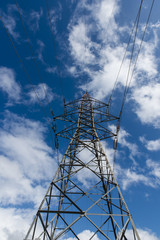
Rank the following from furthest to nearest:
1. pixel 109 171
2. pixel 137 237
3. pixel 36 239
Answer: pixel 109 171
pixel 36 239
pixel 137 237

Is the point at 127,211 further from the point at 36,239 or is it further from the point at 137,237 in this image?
the point at 36,239

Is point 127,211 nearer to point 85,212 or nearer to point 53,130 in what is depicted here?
point 85,212

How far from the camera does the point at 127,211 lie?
239 inches

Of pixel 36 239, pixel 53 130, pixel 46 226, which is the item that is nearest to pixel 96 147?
pixel 53 130

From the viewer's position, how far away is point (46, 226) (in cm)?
649

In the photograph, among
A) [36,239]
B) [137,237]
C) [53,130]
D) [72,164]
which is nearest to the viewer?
[137,237]

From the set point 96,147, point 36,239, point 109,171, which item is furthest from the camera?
point 96,147

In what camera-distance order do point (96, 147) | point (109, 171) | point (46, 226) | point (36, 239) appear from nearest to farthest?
1. point (36, 239)
2. point (46, 226)
3. point (109, 171)
4. point (96, 147)

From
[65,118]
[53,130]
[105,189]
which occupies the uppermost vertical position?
[65,118]

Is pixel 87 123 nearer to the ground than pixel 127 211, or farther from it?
farther from it

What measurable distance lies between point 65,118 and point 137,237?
27.7ft

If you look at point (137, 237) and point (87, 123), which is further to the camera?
point (87, 123)

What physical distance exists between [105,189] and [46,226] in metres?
3.46

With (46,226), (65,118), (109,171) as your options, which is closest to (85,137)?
(65,118)
